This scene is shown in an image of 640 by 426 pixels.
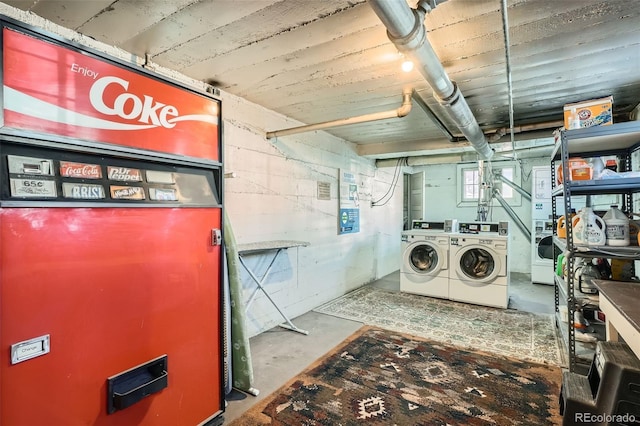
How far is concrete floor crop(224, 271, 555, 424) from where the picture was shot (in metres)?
2.17

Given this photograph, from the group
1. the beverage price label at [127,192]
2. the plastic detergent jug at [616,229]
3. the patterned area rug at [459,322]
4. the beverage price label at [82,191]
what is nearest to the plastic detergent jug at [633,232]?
the plastic detergent jug at [616,229]

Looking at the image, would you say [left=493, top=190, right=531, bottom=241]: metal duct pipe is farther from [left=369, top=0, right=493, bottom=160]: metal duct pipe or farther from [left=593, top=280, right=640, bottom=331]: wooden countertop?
[left=593, top=280, right=640, bottom=331]: wooden countertop

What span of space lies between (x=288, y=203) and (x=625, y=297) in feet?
9.09

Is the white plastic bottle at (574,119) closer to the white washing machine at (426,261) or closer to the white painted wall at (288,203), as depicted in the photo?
the white washing machine at (426,261)

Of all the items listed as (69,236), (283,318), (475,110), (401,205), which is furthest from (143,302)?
(401,205)

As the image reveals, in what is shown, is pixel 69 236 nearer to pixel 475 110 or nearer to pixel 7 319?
pixel 7 319

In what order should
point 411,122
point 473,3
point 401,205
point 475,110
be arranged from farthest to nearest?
point 401,205 < point 411,122 < point 475,110 < point 473,3

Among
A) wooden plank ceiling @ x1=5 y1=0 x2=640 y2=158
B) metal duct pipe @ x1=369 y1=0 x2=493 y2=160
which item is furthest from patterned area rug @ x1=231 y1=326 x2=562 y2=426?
wooden plank ceiling @ x1=5 y1=0 x2=640 y2=158

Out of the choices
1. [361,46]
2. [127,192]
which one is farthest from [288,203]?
[127,192]

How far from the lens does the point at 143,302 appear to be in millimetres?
1495

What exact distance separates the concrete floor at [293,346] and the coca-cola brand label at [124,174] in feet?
4.92

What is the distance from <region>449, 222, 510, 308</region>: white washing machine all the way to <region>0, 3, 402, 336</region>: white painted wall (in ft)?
4.84

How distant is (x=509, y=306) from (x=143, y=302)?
13.6 feet

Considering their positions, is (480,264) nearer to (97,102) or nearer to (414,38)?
(414,38)
